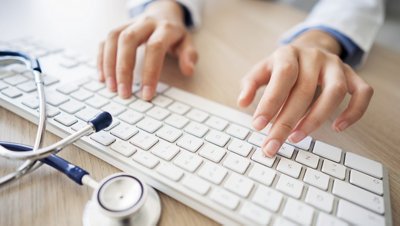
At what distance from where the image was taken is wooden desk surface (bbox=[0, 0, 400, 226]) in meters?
0.24

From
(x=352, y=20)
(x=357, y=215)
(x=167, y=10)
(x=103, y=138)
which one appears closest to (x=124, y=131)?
(x=103, y=138)

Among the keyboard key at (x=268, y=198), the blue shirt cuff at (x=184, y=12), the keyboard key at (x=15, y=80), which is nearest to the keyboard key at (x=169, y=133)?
the keyboard key at (x=268, y=198)

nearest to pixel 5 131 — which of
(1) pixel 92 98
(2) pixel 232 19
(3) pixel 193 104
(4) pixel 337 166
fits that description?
(1) pixel 92 98

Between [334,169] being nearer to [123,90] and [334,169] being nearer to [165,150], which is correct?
[165,150]

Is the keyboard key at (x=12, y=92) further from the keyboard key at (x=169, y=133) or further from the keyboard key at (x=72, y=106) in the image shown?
the keyboard key at (x=169, y=133)

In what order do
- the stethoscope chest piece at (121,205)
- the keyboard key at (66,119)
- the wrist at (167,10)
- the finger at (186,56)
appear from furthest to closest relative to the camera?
the wrist at (167,10) → the finger at (186,56) → the keyboard key at (66,119) → the stethoscope chest piece at (121,205)

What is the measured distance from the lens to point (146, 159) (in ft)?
0.87

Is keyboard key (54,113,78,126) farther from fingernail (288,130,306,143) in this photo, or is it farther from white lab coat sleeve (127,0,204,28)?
white lab coat sleeve (127,0,204,28)

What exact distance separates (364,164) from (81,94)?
35 centimetres

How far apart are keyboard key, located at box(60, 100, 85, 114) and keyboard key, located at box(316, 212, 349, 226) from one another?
284 mm

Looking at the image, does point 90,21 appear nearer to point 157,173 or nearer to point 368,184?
point 157,173

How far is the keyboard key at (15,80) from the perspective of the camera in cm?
36

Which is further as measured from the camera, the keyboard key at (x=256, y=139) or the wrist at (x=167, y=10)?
the wrist at (x=167, y=10)

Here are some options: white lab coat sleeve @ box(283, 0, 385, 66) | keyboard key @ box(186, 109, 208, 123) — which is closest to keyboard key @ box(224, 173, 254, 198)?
keyboard key @ box(186, 109, 208, 123)
